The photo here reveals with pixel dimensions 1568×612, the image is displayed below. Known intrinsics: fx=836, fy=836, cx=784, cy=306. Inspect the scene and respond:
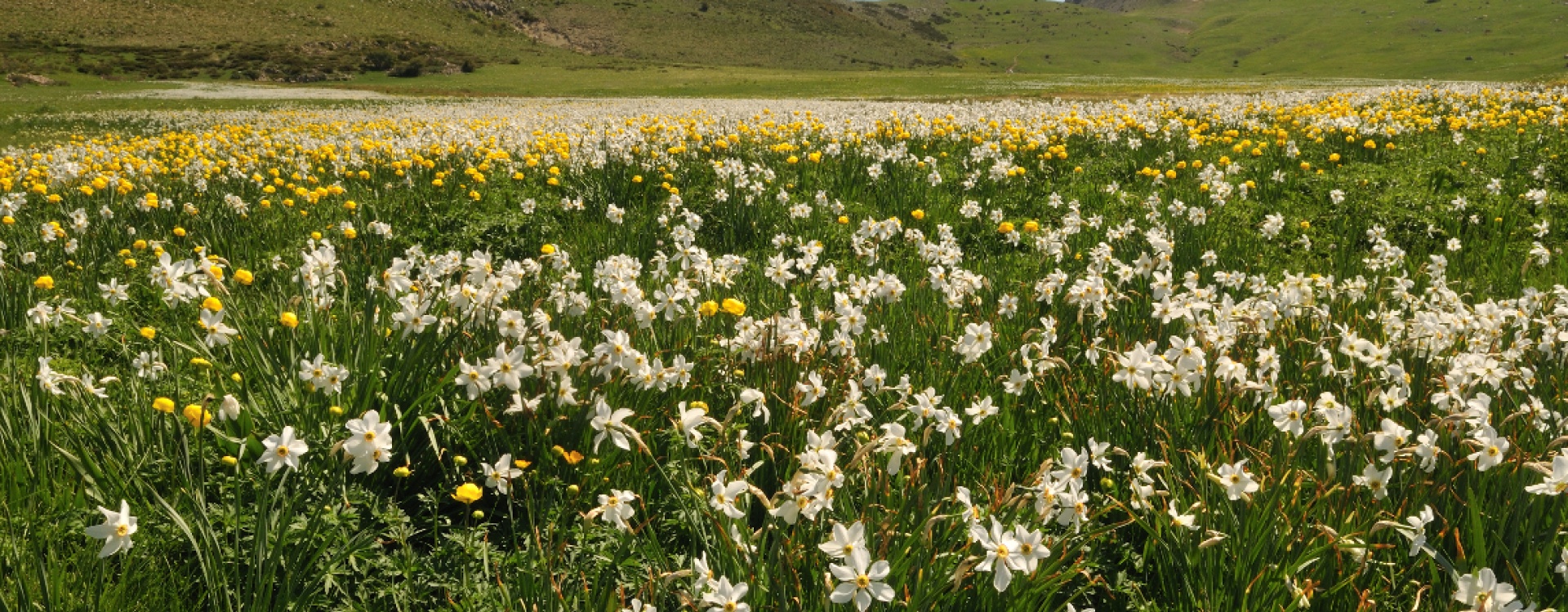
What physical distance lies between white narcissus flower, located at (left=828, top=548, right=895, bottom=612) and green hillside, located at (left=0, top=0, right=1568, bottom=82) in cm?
6881

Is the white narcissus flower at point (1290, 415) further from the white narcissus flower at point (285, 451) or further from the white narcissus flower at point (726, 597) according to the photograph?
the white narcissus flower at point (285, 451)

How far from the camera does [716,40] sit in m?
127

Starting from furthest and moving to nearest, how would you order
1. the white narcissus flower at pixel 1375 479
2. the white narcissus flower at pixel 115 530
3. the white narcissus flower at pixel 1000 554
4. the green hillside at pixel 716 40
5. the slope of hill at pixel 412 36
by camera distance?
1. the green hillside at pixel 716 40
2. the slope of hill at pixel 412 36
3. the white narcissus flower at pixel 1375 479
4. the white narcissus flower at pixel 1000 554
5. the white narcissus flower at pixel 115 530

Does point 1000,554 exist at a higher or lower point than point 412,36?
lower

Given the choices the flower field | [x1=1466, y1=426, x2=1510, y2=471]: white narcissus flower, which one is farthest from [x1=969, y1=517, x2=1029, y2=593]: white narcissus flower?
[x1=1466, y1=426, x2=1510, y2=471]: white narcissus flower

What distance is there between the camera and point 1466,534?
2.41 m

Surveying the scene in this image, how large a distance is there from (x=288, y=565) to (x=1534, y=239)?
9.03 m

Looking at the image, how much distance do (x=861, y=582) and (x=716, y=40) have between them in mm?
132023

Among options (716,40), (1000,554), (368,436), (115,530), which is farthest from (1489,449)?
(716,40)

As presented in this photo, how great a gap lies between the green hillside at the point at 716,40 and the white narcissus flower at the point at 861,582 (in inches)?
2709

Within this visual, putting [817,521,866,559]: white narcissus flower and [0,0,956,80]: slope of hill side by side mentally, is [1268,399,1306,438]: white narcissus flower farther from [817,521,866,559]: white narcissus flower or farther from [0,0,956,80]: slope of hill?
[0,0,956,80]: slope of hill

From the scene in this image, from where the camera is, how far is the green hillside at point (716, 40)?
68938 millimetres

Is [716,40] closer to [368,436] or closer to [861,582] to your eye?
[368,436]

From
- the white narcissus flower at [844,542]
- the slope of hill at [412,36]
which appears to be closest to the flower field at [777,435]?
the white narcissus flower at [844,542]
